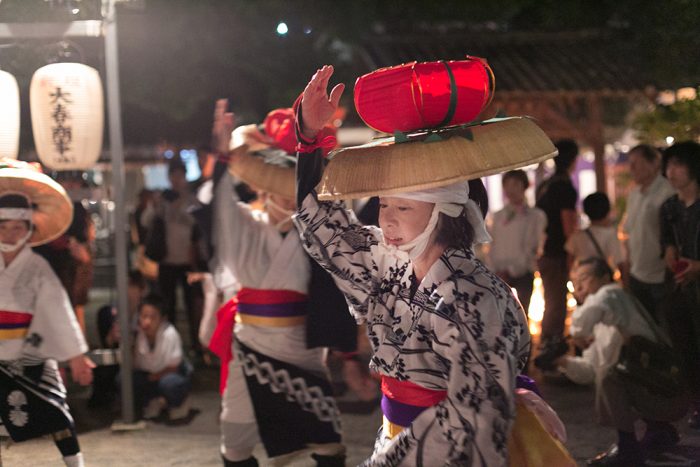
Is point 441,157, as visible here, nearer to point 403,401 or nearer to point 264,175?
point 403,401

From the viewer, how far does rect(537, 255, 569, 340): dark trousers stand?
8016 millimetres

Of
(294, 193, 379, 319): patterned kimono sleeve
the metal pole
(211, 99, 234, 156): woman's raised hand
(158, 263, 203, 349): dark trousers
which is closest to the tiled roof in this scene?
(158, 263, 203, 349): dark trousers

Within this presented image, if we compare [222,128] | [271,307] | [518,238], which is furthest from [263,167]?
[518,238]

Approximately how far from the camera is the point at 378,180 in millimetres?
2742

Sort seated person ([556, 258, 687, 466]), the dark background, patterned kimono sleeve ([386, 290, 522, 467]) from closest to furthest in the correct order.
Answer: patterned kimono sleeve ([386, 290, 522, 467]) < seated person ([556, 258, 687, 466]) < the dark background

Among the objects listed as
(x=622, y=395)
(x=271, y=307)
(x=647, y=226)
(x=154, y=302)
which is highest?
(x=647, y=226)

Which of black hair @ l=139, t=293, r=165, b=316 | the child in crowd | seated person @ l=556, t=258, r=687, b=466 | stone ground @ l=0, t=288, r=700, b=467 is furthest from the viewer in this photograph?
black hair @ l=139, t=293, r=165, b=316

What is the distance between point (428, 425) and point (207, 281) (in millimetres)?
5641

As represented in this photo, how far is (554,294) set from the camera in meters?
8.03

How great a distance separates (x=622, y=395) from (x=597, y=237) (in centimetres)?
255

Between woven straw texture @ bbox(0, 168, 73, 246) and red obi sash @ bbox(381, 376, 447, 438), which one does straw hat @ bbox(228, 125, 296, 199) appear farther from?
red obi sash @ bbox(381, 376, 447, 438)

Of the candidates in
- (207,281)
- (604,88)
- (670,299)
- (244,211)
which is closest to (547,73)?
(604,88)

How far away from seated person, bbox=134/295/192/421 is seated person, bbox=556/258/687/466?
3.28 m

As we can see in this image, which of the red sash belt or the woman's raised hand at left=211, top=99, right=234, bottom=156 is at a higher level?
the woman's raised hand at left=211, top=99, right=234, bottom=156
